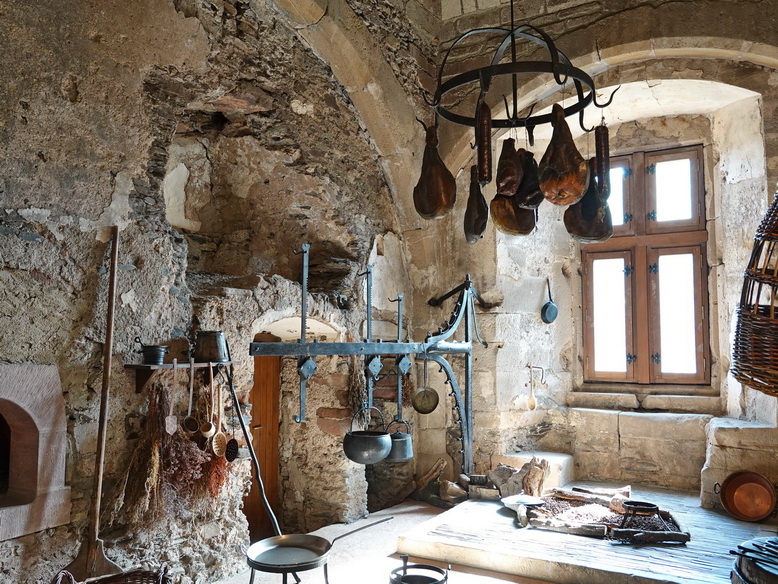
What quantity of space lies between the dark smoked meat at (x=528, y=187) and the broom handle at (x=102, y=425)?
1.81 metres

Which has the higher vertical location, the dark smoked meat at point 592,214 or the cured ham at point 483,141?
the cured ham at point 483,141

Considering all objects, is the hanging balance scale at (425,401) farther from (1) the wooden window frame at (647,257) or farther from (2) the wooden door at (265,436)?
(1) the wooden window frame at (647,257)

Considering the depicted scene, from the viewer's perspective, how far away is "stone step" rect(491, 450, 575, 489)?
469 centimetres

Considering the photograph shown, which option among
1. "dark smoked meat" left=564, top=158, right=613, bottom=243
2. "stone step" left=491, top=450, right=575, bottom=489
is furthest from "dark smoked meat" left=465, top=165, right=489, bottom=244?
"stone step" left=491, top=450, right=575, bottom=489

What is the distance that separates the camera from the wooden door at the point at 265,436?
461cm

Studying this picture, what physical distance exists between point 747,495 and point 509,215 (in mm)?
2677

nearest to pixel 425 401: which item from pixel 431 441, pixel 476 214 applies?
pixel 431 441

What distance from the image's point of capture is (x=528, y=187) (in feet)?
8.19

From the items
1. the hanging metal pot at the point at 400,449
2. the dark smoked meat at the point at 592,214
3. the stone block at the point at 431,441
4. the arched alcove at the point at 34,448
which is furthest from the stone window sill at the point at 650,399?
the arched alcove at the point at 34,448

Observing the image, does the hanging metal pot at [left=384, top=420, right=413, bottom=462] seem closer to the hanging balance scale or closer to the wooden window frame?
the hanging balance scale

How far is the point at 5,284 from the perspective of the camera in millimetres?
2514

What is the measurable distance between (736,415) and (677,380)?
532 mm

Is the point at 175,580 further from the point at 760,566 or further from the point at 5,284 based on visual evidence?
the point at 760,566

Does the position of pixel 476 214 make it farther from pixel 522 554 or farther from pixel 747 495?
pixel 747 495
